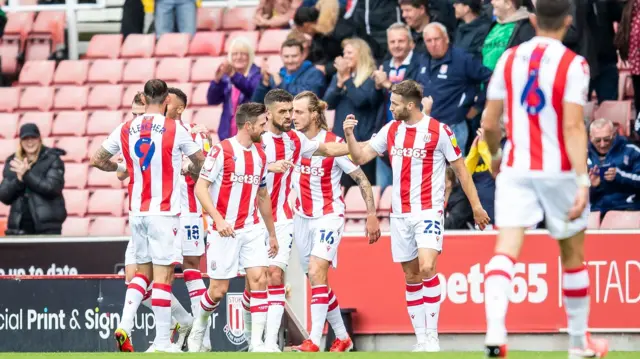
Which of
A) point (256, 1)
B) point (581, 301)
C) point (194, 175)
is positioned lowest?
point (581, 301)

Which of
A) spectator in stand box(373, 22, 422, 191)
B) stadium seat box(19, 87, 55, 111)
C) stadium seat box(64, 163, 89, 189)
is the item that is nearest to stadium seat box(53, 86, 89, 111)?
stadium seat box(19, 87, 55, 111)

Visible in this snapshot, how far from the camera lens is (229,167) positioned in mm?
10883

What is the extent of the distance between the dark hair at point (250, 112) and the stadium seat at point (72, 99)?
7.40 m

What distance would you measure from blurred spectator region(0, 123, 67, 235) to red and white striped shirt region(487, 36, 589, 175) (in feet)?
26.3

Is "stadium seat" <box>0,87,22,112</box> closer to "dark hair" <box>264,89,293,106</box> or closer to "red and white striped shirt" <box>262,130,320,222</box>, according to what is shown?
"red and white striped shirt" <box>262,130,320,222</box>

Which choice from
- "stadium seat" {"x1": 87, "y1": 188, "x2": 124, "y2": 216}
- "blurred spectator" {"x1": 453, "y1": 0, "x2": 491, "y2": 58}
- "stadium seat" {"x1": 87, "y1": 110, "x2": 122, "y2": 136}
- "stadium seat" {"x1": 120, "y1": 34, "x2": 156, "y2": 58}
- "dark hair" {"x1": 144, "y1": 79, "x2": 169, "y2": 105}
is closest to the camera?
"dark hair" {"x1": 144, "y1": 79, "x2": 169, "y2": 105}

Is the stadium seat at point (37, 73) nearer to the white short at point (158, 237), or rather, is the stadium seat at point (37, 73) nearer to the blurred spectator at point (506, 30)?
the blurred spectator at point (506, 30)

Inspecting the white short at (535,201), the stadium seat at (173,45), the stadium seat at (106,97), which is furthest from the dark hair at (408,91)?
the stadium seat at (106,97)

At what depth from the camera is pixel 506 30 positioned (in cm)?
1383

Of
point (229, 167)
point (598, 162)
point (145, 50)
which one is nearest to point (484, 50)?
point (598, 162)

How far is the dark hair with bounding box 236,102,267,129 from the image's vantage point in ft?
35.5

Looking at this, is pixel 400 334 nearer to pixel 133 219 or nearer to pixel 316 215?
pixel 316 215

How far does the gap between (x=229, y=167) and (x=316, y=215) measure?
1.14 meters

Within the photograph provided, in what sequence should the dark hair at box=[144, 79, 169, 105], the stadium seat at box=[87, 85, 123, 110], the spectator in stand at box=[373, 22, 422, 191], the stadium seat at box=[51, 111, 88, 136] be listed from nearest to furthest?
1. the dark hair at box=[144, 79, 169, 105]
2. the spectator in stand at box=[373, 22, 422, 191]
3. the stadium seat at box=[51, 111, 88, 136]
4. the stadium seat at box=[87, 85, 123, 110]
